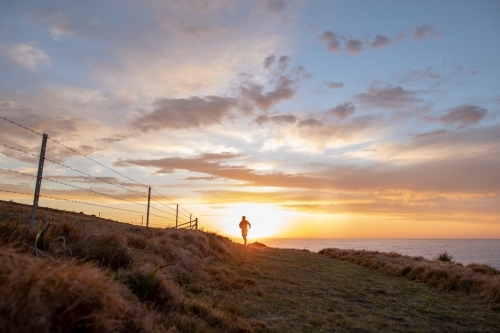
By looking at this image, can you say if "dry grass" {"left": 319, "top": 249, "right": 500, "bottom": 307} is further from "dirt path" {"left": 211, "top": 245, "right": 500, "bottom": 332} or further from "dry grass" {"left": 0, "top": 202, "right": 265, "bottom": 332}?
"dry grass" {"left": 0, "top": 202, "right": 265, "bottom": 332}

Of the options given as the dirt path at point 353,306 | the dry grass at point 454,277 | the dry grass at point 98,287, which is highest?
the dry grass at point 98,287

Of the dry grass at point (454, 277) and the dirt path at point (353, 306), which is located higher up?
the dry grass at point (454, 277)

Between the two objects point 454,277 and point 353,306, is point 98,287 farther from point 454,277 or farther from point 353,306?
point 454,277

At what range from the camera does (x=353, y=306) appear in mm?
8289

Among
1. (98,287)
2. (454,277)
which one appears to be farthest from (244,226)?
(98,287)

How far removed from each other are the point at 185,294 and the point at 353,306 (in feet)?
13.3

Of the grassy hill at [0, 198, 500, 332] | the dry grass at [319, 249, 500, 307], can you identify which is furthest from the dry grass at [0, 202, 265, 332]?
the dry grass at [319, 249, 500, 307]

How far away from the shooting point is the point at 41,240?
19.5ft

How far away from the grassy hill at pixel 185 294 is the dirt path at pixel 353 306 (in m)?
0.03

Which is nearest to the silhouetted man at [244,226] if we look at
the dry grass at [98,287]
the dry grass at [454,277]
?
the dry grass at [454,277]

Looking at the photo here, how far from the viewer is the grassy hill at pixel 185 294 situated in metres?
3.57

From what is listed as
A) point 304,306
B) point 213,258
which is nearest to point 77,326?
point 304,306

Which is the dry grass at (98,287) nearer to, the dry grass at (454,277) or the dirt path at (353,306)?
the dirt path at (353,306)

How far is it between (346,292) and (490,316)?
3489 mm
